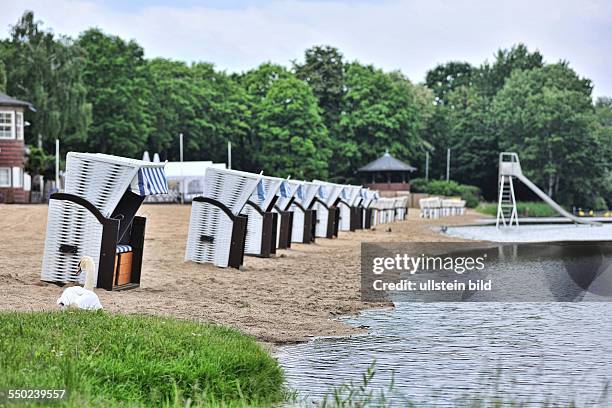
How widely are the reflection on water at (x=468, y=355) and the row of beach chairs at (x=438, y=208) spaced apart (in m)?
57.6

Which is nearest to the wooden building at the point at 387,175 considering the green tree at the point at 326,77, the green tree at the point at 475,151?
the green tree at the point at 326,77

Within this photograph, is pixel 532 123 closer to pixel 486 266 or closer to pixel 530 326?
pixel 486 266

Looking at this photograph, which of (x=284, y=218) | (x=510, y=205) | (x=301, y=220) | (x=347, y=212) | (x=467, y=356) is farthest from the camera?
(x=510, y=205)

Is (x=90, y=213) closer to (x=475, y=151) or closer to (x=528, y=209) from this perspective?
(x=528, y=209)

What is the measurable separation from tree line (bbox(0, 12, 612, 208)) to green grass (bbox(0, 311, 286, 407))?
49.6 metres

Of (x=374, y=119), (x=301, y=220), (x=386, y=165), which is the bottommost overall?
(x=301, y=220)

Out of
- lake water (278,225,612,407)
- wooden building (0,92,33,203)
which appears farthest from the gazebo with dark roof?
lake water (278,225,612,407)

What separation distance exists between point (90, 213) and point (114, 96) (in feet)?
190

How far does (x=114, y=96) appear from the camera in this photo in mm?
72000

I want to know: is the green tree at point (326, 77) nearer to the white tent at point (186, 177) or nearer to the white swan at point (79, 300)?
the white tent at point (186, 177)

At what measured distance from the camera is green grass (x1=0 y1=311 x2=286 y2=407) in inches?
309

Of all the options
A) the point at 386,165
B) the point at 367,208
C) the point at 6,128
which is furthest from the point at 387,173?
the point at 6,128

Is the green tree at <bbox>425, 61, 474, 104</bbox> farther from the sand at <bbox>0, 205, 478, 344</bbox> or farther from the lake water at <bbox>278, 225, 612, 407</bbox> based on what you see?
the lake water at <bbox>278, 225, 612, 407</bbox>

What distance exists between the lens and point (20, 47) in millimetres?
67938
